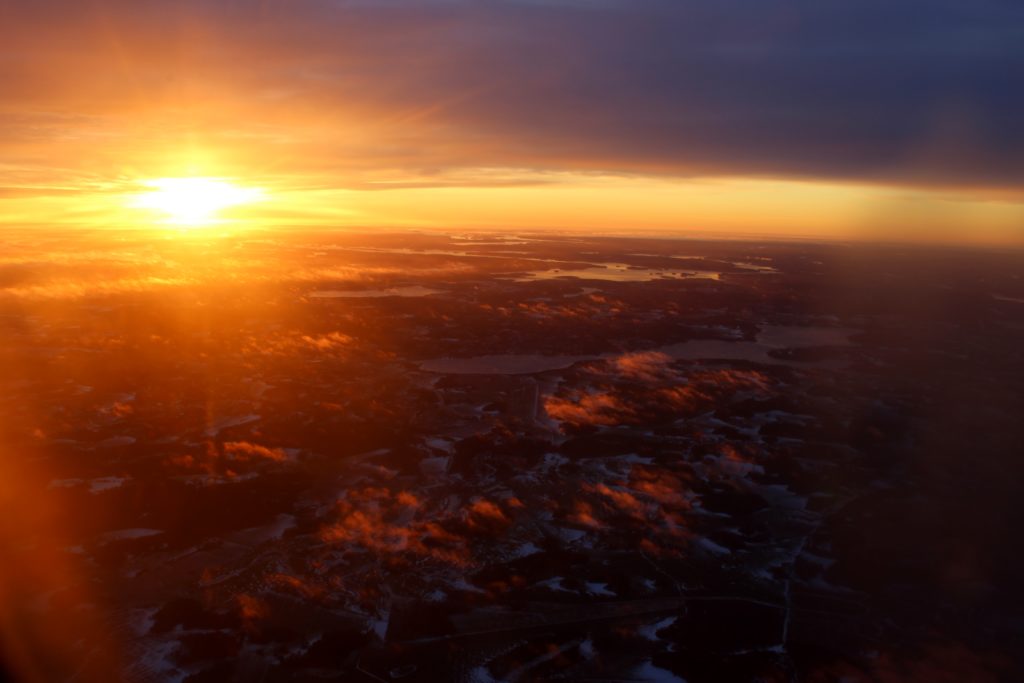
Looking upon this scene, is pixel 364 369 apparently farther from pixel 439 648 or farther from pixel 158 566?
pixel 439 648

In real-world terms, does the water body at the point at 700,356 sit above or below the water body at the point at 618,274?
below

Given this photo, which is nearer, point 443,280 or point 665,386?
point 665,386

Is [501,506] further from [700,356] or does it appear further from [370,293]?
[370,293]

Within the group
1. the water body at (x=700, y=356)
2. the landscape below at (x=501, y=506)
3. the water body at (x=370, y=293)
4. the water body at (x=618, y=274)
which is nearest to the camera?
the landscape below at (x=501, y=506)

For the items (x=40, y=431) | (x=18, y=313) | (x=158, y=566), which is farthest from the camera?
(x=18, y=313)

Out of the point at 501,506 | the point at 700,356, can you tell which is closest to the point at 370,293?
the point at 700,356

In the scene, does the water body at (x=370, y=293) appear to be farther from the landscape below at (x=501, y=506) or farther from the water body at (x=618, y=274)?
the landscape below at (x=501, y=506)

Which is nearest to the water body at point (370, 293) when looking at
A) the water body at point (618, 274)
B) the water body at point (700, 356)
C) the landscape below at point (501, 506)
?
the water body at point (618, 274)

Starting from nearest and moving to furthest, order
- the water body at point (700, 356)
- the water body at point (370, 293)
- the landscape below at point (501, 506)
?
1. the landscape below at point (501, 506)
2. the water body at point (700, 356)
3. the water body at point (370, 293)

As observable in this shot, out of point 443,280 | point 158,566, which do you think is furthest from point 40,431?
point 443,280
